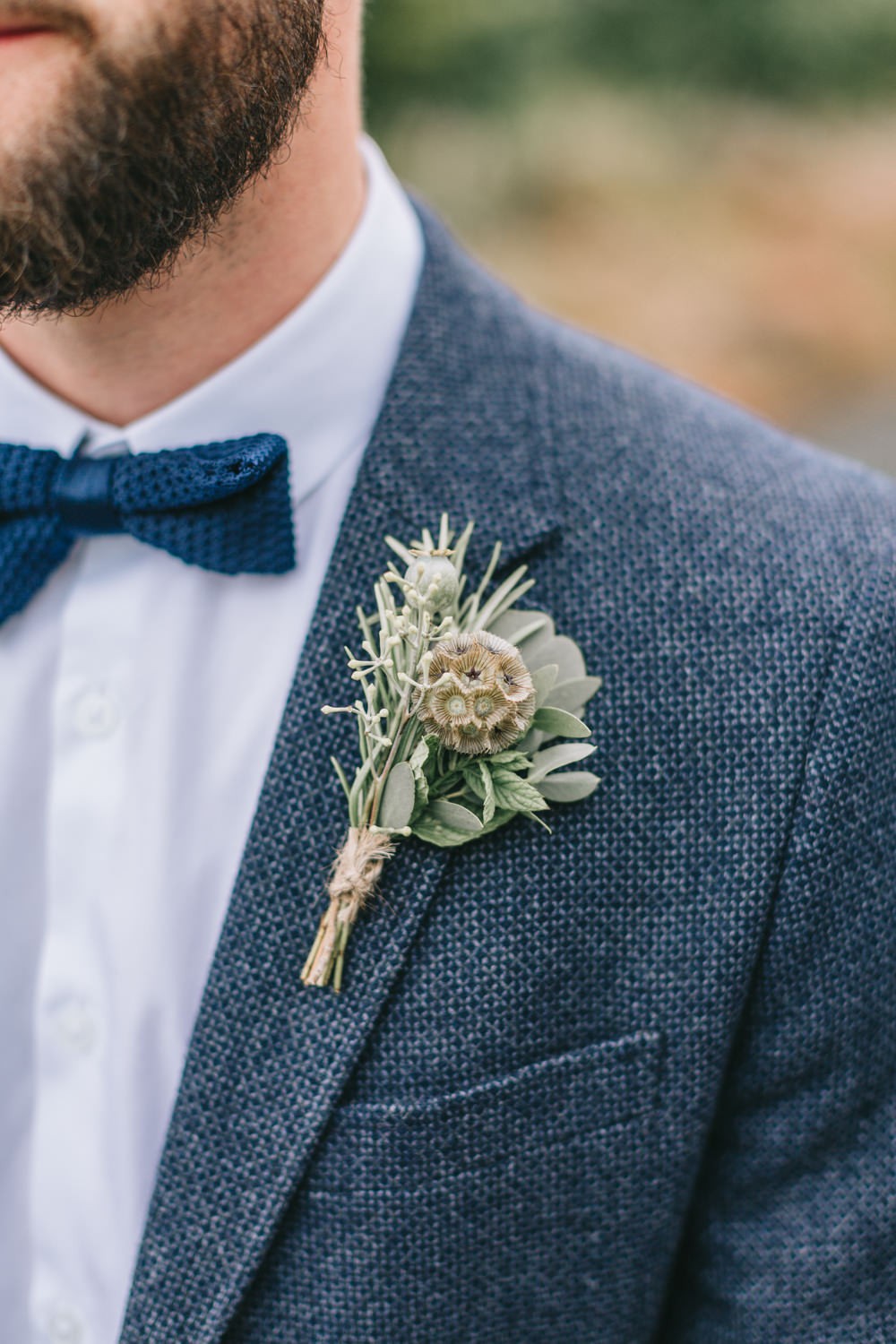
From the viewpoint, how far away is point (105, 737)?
107cm

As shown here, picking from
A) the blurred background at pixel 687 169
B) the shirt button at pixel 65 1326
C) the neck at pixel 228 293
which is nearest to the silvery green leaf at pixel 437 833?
the neck at pixel 228 293

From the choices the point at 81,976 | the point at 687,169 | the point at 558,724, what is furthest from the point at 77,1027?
the point at 687,169

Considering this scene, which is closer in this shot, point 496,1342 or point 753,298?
point 496,1342

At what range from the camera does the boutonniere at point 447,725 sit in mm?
875

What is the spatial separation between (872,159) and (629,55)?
154 cm

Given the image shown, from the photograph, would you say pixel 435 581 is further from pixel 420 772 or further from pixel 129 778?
pixel 129 778

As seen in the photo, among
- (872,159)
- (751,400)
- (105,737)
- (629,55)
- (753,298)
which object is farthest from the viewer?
(629,55)

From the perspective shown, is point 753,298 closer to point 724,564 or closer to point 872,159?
point 872,159

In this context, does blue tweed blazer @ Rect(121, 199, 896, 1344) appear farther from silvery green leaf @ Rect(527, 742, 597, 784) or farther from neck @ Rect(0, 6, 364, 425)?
neck @ Rect(0, 6, 364, 425)

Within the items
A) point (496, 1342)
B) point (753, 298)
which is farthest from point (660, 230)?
point (496, 1342)

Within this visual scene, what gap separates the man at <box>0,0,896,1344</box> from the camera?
0.95m

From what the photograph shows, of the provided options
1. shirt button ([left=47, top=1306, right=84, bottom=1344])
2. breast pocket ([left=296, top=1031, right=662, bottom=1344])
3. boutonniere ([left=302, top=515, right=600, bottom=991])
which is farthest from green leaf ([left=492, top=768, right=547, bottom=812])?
shirt button ([left=47, top=1306, right=84, bottom=1344])

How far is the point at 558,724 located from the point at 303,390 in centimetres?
43

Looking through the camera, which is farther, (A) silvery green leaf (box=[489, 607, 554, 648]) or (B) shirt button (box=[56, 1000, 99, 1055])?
(B) shirt button (box=[56, 1000, 99, 1055])
